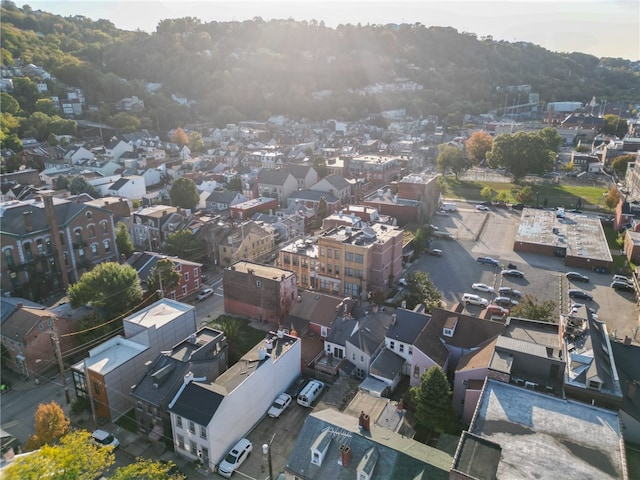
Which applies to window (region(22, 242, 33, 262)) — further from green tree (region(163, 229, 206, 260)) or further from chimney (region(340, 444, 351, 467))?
chimney (region(340, 444, 351, 467))

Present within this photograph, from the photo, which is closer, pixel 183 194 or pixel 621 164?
pixel 183 194

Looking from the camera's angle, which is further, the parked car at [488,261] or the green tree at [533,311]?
the parked car at [488,261]

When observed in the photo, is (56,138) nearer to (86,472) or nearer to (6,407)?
(6,407)

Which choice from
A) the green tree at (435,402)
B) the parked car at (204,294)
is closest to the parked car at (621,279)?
the green tree at (435,402)

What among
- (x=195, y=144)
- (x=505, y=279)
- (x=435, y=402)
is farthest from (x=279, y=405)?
(x=195, y=144)

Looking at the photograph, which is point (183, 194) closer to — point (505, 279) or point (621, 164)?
point (505, 279)

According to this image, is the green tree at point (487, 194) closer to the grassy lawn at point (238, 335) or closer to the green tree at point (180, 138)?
the grassy lawn at point (238, 335)
